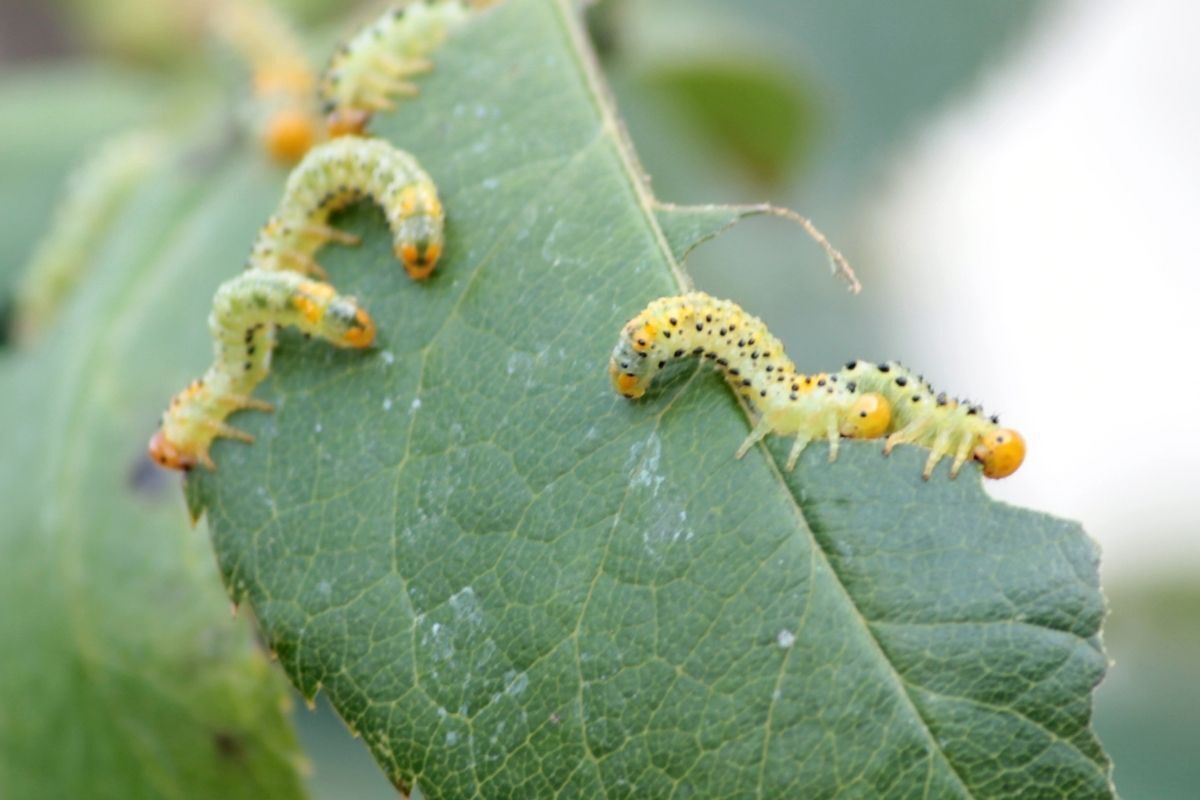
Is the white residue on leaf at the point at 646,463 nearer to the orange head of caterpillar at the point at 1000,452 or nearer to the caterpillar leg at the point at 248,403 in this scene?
the orange head of caterpillar at the point at 1000,452

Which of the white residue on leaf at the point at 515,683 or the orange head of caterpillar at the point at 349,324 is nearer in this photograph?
the white residue on leaf at the point at 515,683

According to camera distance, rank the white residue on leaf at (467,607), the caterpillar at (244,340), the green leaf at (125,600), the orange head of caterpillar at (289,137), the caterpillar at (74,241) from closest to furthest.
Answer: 1. the white residue on leaf at (467,607)
2. the caterpillar at (244,340)
3. the green leaf at (125,600)
4. the orange head of caterpillar at (289,137)
5. the caterpillar at (74,241)

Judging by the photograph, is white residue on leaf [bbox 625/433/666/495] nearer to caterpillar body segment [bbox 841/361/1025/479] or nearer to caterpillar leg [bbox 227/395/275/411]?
caterpillar body segment [bbox 841/361/1025/479]

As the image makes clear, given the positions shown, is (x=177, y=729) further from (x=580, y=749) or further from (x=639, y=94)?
(x=639, y=94)

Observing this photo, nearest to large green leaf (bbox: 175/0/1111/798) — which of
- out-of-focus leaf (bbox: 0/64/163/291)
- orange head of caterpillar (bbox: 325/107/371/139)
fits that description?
orange head of caterpillar (bbox: 325/107/371/139)

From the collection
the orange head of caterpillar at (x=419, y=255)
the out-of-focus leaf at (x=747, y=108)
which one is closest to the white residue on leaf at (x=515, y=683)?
the orange head of caterpillar at (x=419, y=255)

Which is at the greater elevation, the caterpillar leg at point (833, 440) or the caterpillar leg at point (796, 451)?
the caterpillar leg at point (833, 440)

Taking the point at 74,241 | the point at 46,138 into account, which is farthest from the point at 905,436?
the point at 46,138
